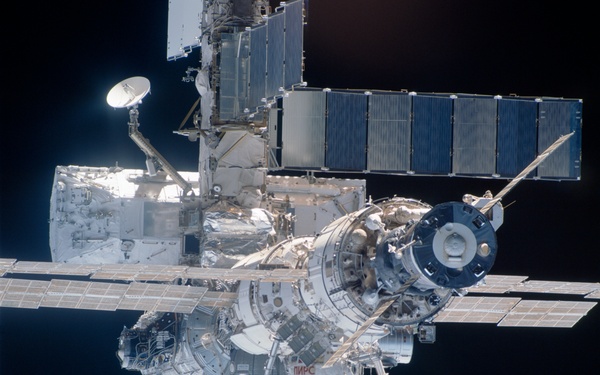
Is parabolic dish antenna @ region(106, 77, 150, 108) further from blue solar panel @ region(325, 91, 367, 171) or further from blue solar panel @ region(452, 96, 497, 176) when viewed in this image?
blue solar panel @ region(452, 96, 497, 176)

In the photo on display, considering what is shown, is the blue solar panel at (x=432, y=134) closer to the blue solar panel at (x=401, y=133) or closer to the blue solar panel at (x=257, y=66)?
the blue solar panel at (x=401, y=133)

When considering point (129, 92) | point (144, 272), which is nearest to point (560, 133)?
point (129, 92)

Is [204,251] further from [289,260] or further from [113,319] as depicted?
[113,319]

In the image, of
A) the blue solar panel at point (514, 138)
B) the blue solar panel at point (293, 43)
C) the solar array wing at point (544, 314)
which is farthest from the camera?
the blue solar panel at point (514, 138)

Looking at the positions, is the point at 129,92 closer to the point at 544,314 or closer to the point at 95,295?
the point at 95,295

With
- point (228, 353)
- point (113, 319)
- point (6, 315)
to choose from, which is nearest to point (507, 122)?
point (228, 353)

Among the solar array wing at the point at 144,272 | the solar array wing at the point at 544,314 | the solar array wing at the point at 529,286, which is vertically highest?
the solar array wing at the point at 144,272

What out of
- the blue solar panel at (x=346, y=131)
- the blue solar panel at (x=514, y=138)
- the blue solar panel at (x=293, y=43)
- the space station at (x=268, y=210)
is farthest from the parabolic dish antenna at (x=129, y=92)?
the blue solar panel at (x=514, y=138)
